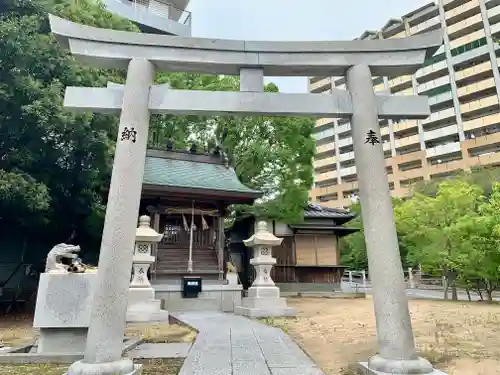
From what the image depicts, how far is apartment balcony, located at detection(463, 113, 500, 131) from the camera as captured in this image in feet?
131

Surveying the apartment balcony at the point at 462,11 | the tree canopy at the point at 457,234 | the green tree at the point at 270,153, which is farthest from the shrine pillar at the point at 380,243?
the apartment balcony at the point at 462,11

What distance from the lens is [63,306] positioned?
6.02m

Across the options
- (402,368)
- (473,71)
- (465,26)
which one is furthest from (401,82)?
(402,368)

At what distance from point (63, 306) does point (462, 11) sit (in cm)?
5228

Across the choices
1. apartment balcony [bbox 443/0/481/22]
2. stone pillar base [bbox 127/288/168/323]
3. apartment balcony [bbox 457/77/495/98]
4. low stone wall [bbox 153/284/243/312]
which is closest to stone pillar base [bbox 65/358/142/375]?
stone pillar base [bbox 127/288/168/323]

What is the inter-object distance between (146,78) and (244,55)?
1512 millimetres

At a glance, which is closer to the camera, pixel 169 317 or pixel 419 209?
pixel 169 317

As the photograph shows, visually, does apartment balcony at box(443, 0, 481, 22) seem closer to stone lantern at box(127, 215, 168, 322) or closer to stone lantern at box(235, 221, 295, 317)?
stone lantern at box(235, 221, 295, 317)

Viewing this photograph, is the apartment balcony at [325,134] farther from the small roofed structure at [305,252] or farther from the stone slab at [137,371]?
the stone slab at [137,371]

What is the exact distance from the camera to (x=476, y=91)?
4209 cm

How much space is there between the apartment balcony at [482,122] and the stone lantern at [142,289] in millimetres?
41772

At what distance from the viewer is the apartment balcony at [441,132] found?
143 feet

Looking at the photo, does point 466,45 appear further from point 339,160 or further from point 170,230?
point 170,230

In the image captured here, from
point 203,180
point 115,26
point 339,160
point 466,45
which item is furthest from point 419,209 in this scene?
point 339,160
